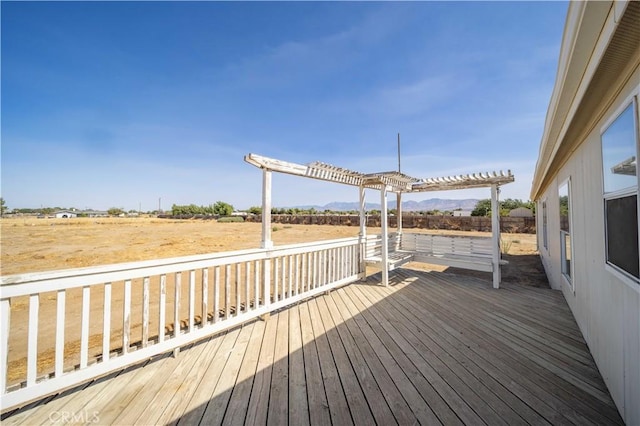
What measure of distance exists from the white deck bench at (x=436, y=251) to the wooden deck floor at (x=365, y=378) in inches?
69.6

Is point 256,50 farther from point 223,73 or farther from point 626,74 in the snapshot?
point 626,74

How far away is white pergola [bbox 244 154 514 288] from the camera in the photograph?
3.25 m

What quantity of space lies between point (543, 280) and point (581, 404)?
4.56 meters

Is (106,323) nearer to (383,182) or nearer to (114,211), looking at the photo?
(383,182)

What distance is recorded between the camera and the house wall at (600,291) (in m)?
1.42

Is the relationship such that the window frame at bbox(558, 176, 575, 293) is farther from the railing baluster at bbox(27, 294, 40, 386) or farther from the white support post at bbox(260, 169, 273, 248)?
the railing baluster at bbox(27, 294, 40, 386)

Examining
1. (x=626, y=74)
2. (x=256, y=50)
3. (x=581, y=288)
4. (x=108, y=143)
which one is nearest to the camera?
(x=626, y=74)

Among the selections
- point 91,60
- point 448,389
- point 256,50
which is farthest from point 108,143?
point 448,389

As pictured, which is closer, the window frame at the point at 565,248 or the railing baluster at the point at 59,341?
the railing baluster at the point at 59,341

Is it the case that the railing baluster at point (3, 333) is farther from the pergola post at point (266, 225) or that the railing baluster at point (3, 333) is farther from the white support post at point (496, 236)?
the white support post at point (496, 236)

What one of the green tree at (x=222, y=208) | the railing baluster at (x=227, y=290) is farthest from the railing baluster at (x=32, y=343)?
the green tree at (x=222, y=208)

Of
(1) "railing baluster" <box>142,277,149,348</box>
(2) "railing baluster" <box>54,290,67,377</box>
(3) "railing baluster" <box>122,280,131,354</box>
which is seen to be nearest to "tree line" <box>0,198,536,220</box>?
(1) "railing baluster" <box>142,277,149,348</box>

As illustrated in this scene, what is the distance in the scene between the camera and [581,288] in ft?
8.86

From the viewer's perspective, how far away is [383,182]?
4750 mm
